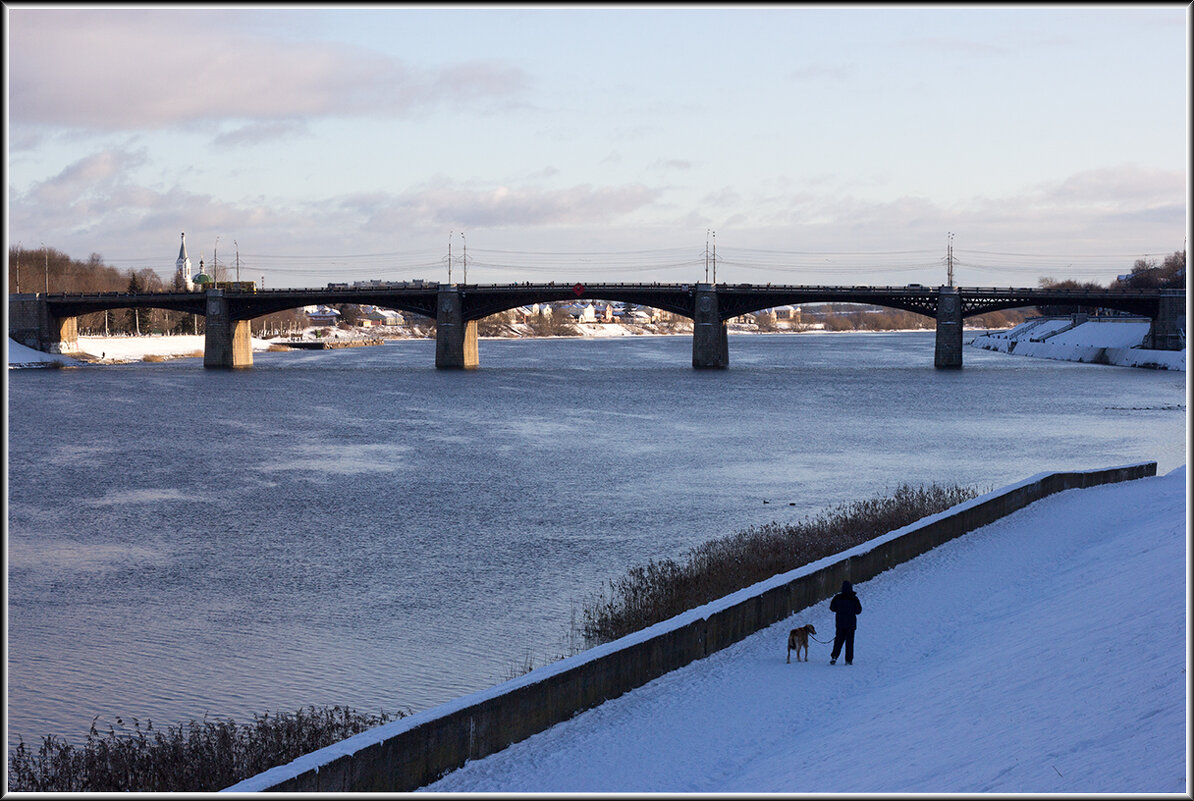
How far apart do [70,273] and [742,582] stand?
179142 mm

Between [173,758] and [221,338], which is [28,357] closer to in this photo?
[221,338]

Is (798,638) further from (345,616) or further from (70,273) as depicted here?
(70,273)

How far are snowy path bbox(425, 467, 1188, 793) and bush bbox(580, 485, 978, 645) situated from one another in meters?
2.94

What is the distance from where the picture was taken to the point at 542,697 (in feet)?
48.1

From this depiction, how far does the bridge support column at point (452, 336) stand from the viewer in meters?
120

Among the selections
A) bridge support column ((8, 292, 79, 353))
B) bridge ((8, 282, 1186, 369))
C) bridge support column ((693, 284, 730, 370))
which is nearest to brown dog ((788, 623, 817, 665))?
bridge ((8, 282, 1186, 369))

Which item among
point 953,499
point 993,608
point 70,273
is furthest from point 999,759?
point 70,273

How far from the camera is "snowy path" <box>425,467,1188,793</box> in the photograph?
1252cm

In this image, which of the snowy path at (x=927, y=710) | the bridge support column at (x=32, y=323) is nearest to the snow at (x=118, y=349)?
the bridge support column at (x=32, y=323)

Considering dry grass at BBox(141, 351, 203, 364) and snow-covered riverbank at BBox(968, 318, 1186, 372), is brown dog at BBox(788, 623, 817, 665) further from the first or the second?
dry grass at BBox(141, 351, 203, 364)

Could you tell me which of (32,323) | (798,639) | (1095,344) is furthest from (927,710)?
(1095,344)

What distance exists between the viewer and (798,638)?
58.7ft

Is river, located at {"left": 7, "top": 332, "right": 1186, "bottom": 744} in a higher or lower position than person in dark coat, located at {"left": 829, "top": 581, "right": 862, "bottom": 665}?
lower

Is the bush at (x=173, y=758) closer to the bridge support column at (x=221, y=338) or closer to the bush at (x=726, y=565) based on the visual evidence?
the bush at (x=726, y=565)
